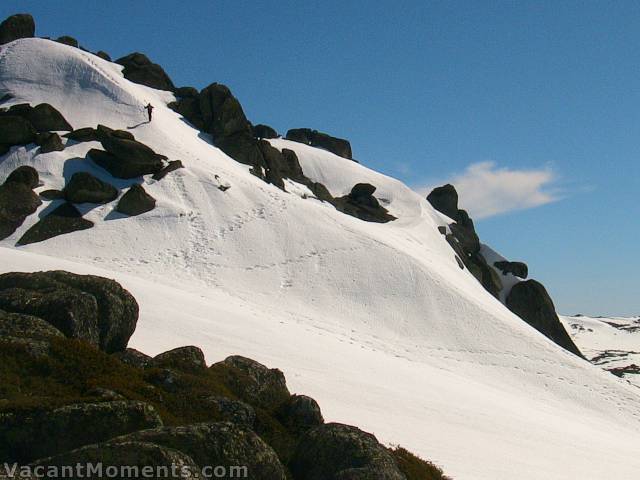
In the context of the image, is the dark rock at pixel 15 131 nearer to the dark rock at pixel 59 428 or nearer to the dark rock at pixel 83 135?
the dark rock at pixel 83 135

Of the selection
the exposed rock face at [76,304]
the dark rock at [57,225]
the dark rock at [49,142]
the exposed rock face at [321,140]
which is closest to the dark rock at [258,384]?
the exposed rock face at [76,304]

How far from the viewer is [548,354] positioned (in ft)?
136

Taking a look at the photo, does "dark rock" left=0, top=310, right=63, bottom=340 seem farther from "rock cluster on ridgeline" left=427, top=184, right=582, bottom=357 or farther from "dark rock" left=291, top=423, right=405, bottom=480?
"rock cluster on ridgeline" left=427, top=184, right=582, bottom=357

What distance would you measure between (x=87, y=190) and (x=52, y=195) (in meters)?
2.39

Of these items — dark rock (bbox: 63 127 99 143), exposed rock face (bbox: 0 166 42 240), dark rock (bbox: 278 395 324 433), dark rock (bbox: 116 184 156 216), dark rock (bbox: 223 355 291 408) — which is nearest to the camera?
dark rock (bbox: 278 395 324 433)

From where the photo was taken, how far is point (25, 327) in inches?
518

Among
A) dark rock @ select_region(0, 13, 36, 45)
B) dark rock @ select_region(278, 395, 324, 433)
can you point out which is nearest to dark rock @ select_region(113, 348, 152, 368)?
dark rock @ select_region(278, 395, 324, 433)

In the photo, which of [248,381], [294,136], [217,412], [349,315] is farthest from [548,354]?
[294,136]

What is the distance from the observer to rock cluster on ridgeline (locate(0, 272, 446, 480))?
9125 mm

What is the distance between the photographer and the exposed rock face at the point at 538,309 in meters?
68.6

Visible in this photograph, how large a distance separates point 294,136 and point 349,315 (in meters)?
74.5

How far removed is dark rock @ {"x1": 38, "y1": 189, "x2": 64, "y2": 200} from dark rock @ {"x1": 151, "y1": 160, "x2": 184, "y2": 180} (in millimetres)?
7876

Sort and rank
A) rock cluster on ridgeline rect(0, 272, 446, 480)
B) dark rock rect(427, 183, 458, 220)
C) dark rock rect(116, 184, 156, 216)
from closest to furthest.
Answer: rock cluster on ridgeline rect(0, 272, 446, 480) → dark rock rect(116, 184, 156, 216) → dark rock rect(427, 183, 458, 220)

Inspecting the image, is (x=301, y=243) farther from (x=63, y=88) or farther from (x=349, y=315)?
(x=63, y=88)
